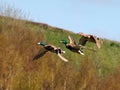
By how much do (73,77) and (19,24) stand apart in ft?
20.8

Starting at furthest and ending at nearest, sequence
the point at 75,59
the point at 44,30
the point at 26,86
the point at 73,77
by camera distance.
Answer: the point at 44,30 → the point at 75,59 → the point at 73,77 → the point at 26,86

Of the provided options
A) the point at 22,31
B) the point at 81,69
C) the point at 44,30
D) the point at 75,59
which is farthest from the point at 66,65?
the point at 44,30

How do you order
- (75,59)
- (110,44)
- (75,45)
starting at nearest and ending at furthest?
(75,45) → (75,59) → (110,44)

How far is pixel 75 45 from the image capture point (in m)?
16.1

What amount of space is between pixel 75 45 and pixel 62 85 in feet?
76.2

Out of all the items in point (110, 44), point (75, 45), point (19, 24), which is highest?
point (75, 45)

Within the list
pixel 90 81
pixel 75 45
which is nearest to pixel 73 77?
pixel 90 81

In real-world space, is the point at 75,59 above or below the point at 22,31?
below

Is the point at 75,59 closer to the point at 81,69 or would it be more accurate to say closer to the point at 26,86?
the point at 81,69

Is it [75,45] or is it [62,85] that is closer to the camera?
[75,45]

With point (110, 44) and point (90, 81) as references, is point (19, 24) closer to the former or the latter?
point (90, 81)

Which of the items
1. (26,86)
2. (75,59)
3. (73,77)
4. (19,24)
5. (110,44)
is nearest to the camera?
(26,86)

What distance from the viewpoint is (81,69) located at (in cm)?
4266

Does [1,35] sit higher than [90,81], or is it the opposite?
[1,35]
